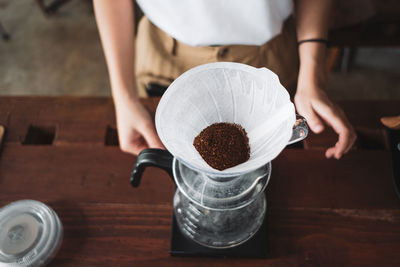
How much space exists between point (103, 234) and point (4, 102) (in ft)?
1.62

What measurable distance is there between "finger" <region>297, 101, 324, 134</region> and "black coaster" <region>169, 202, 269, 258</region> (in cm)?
24

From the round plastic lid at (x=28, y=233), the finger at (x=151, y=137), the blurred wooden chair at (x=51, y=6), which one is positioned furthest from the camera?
the blurred wooden chair at (x=51, y=6)

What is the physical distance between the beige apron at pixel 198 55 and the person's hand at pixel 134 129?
0.91 ft

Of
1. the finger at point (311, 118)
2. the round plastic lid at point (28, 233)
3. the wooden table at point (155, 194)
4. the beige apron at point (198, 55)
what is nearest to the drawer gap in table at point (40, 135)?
the wooden table at point (155, 194)

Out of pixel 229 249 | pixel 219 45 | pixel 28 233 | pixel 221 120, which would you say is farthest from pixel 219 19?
pixel 28 233

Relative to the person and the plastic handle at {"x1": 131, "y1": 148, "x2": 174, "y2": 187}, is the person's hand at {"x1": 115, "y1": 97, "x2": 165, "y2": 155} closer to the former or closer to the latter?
the person

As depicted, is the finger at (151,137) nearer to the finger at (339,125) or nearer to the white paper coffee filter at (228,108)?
the white paper coffee filter at (228,108)

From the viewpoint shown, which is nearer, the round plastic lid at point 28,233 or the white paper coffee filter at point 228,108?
the white paper coffee filter at point 228,108

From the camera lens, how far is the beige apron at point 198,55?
944mm

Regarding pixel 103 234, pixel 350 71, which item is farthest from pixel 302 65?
pixel 350 71

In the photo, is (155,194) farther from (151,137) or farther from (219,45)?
(219,45)

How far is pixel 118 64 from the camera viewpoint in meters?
0.87

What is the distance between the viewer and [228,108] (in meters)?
0.57

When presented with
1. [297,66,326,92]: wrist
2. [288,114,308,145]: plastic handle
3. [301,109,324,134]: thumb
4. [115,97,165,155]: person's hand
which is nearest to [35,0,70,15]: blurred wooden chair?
[115,97,165,155]: person's hand
